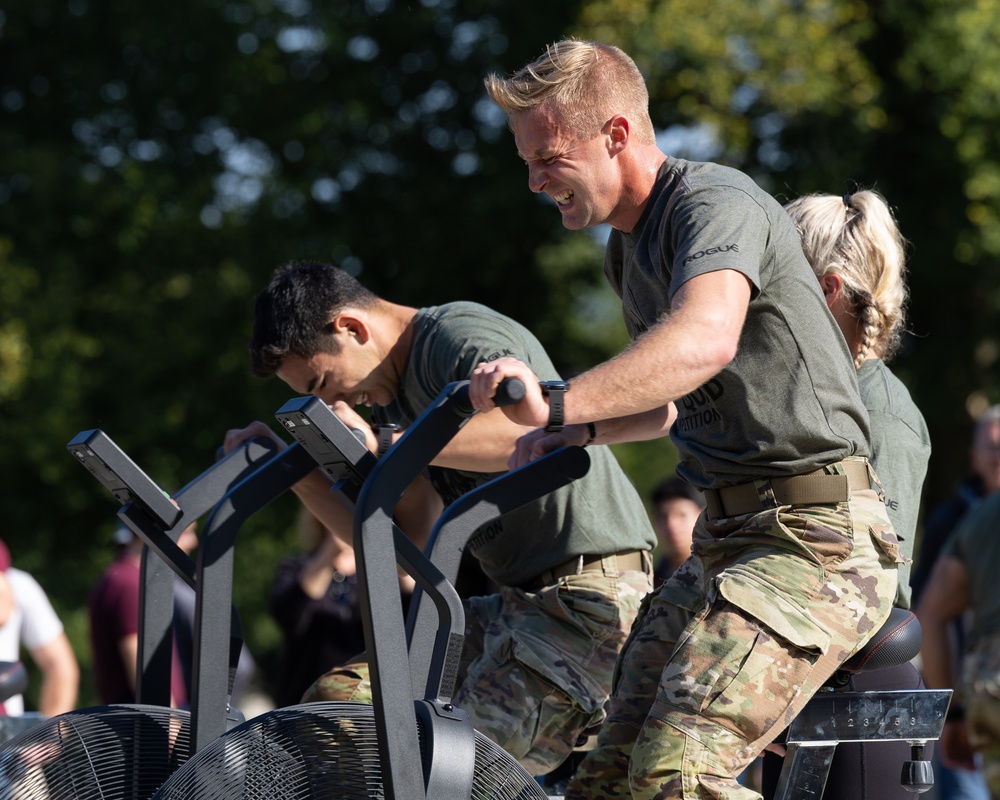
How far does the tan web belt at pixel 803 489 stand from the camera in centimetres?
286

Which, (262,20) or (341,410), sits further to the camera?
(262,20)

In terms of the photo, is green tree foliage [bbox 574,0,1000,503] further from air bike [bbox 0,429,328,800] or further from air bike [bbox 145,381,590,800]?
air bike [bbox 145,381,590,800]

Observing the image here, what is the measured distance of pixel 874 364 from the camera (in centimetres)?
362

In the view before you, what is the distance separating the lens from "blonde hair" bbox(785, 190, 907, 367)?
356 cm

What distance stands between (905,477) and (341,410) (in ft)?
4.51

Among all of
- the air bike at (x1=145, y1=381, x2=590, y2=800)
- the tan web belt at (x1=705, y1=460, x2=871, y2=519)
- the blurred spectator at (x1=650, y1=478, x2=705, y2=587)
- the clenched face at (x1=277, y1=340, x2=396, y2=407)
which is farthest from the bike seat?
the blurred spectator at (x1=650, y1=478, x2=705, y2=587)

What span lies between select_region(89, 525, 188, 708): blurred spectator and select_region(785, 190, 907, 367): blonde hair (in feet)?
14.9

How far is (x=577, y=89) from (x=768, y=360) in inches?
26.8

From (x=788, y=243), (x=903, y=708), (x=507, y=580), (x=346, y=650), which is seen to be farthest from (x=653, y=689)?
(x=346, y=650)

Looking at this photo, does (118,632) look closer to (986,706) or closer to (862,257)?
(986,706)

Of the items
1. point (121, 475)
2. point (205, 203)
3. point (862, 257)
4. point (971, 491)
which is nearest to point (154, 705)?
point (121, 475)

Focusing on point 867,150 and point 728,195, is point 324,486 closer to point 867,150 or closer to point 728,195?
point 728,195

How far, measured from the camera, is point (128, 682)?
7.22 metres

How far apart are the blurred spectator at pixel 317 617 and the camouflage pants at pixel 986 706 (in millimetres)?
3145
